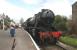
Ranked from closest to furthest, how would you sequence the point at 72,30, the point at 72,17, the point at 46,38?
1. the point at 46,38
2. the point at 72,30
3. the point at 72,17

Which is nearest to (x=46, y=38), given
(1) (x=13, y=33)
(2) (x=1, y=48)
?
(1) (x=13, y=33)

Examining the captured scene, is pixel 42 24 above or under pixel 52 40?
above

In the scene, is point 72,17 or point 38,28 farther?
point 72,17

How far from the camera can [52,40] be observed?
84.3ft

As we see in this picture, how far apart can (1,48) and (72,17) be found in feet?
147

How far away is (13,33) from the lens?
86.1ft

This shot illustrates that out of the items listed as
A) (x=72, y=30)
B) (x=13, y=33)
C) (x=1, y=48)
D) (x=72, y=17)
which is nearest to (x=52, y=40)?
(x=13, y=33)

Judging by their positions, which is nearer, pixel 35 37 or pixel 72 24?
pixel 35 37

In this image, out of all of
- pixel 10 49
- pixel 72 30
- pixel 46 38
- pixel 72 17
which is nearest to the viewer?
pixel 10 49

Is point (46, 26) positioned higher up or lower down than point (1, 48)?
higher up

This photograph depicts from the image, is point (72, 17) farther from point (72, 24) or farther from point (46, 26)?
point (46, 26)

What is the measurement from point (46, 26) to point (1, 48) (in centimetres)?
829

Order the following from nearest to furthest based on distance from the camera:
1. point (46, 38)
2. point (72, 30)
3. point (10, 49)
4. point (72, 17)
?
point (10, 49) → point (46, 38) → point (72, 30) → point (72, 17)

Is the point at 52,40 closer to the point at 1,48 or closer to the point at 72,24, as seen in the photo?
the point at 1,48
